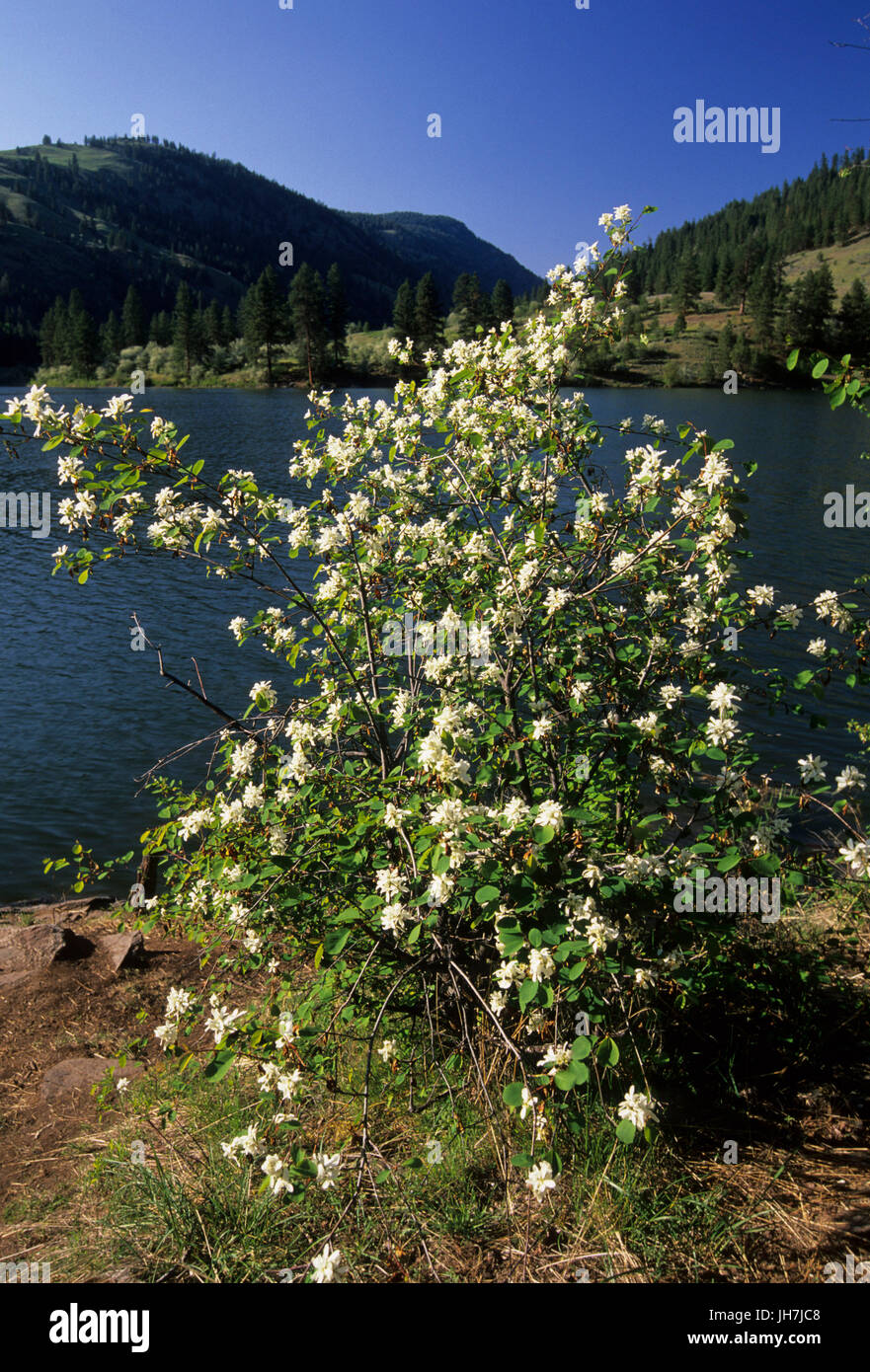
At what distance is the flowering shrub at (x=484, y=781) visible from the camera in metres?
2.60

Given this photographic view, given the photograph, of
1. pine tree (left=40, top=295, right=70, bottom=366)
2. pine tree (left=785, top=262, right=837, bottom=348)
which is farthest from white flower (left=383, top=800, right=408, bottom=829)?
pine tree (left=40, top=295, right=70, bottom=366)

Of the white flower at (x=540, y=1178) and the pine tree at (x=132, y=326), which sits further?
the pine tree at (x=132, y=326)

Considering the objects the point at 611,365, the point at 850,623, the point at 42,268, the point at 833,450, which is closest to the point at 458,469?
the point at 850,623

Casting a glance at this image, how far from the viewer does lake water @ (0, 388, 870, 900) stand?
9844mm

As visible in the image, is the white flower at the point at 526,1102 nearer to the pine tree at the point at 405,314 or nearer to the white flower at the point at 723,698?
the white flower at the point at 723,698

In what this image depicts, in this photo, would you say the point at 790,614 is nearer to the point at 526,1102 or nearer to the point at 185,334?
the point at 526,1102

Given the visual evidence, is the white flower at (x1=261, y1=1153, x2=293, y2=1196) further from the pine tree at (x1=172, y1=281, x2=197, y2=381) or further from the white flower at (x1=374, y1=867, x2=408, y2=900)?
the pine tree at (x1=172, y1=281, x2=197, y2=381)

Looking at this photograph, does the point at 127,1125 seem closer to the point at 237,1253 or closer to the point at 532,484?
the point at 237,1253

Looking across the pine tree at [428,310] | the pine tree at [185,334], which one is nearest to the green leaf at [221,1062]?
the pine tree at [428,310]

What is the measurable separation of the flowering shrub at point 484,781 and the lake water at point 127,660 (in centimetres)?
98

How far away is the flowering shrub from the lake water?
3.21ft

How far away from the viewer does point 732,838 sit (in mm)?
3186

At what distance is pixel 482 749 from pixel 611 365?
255ft

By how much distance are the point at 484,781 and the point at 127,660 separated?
13.0 meters
